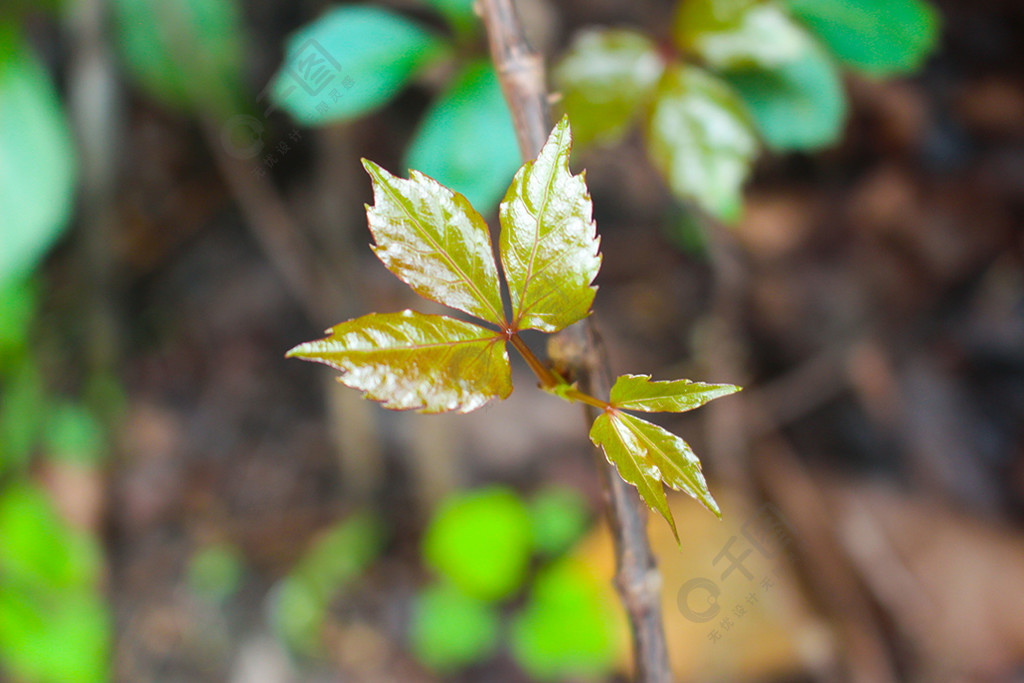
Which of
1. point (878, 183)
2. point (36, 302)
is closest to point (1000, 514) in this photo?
point (878, 183)

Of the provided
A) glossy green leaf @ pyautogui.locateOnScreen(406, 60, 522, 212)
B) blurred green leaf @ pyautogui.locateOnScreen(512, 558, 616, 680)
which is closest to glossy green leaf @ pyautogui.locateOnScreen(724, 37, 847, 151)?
glossy green leaf @ pyautogui.locateOnScreen(406, 60, 522, 212)

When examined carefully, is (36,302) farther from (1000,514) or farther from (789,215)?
(1000,514)

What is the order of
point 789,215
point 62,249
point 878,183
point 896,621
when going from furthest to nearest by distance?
1. point 62,249
2. point 789,215
3. point 878,183
4. point 896,621

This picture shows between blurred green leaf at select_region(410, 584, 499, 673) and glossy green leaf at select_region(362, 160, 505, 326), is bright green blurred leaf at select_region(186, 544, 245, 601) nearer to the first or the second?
blurred green leaf at select_region(410, 584, 499, 673)

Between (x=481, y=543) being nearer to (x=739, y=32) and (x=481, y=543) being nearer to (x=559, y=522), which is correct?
(x=559, y=522)

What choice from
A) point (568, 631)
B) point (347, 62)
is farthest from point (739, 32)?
point (568, 631)
